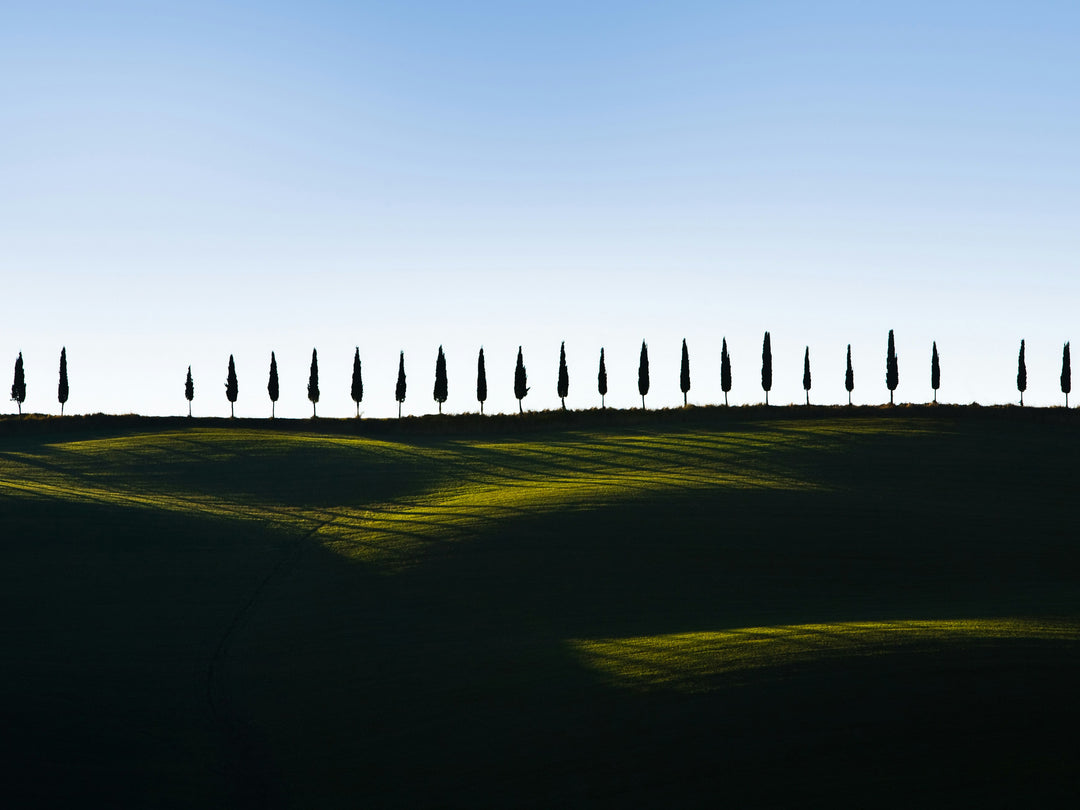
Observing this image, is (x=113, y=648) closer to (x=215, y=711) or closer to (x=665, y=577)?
(x=215, y=711)

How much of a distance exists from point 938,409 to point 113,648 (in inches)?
1839

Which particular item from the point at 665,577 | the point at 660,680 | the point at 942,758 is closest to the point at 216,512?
the point at 665,577

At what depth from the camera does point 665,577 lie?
73.8 ft

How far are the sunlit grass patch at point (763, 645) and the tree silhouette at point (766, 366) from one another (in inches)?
1906

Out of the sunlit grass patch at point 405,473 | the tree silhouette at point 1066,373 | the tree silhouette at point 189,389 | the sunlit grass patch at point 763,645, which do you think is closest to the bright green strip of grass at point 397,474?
the sunlit grass patch at point 405,473

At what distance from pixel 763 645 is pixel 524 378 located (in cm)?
5009

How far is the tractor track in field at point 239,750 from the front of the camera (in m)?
12.1

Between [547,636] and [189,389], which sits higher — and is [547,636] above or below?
below

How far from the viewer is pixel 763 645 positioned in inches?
634

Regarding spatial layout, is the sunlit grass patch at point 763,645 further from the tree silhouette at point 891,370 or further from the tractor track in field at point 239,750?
the tree silhouette at point 891,370

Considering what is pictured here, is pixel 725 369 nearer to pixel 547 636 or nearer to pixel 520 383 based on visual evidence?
pixel 520 383

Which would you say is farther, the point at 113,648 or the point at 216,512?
the point at 216,512

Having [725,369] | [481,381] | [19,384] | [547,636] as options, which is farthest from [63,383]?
[547,636]

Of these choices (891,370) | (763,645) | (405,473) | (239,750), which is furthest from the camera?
(891,370)
